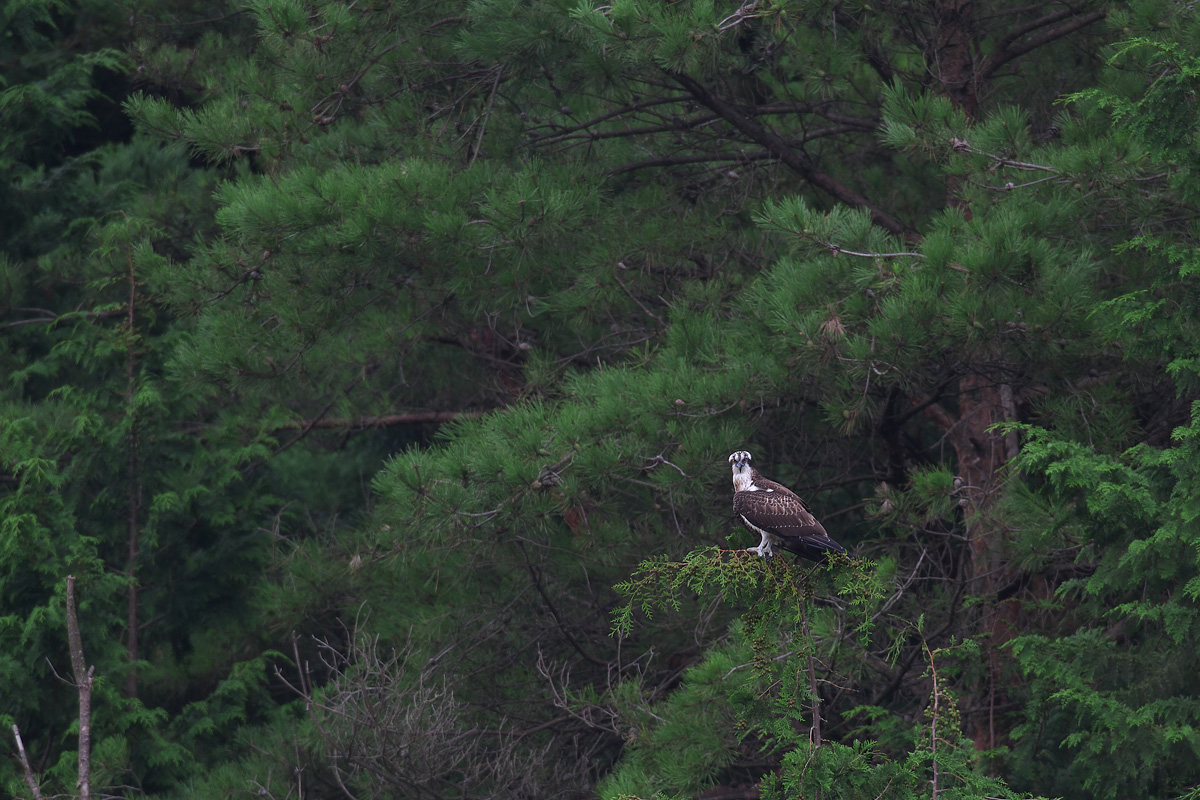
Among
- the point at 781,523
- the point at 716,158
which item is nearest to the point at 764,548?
the point at 781,523

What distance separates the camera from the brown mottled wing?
→ 5.23m

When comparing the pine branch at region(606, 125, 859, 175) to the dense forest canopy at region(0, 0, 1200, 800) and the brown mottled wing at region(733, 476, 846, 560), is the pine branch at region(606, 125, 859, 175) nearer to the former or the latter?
the dense forest canopy at region(0, 0, 1200, 800)

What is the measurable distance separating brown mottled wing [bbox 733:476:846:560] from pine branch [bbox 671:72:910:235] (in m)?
2.94

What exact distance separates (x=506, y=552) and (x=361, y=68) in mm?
3305

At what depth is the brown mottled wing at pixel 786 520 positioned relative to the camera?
5234 millimetres

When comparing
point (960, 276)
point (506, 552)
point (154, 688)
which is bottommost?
point (154, 688)

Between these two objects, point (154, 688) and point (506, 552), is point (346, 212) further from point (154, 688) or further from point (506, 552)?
point (154, 688)

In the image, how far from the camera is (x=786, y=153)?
8.22m

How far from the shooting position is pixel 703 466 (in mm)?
6707

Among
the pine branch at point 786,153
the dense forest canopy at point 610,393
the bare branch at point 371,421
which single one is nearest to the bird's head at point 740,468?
the dense forest canopy at point 610,393

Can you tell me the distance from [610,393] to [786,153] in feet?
7.37

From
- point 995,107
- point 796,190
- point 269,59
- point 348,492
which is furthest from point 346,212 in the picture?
point 348,492

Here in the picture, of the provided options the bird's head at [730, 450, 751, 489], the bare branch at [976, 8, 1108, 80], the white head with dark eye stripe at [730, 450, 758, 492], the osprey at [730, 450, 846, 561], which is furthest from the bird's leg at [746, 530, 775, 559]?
the bare branch at [976, 8, 1108, 80]

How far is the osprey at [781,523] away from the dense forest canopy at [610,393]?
0.58 ft
